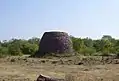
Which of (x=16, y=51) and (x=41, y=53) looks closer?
(x=41, y=53)

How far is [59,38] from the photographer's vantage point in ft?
128

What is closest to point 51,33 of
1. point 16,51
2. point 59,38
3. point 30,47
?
point 59,38

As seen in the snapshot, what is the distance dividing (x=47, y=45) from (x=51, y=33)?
1709 millimetres

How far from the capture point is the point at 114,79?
14.2 meters

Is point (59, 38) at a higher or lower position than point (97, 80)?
higher

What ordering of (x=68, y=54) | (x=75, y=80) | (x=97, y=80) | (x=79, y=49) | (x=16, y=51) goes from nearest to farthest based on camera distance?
(x=75, y=80) < (x=97, y=80) < (x=68, y=54) < (x=16, y=51) < (x=79, y=49)

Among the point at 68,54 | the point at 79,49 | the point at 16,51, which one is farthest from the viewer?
the point at 79,49

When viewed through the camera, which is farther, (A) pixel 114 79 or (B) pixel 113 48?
(B) pixel 113 48

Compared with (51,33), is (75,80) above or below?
below

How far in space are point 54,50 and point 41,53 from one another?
5.70 ft

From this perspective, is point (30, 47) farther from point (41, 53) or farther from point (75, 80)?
point (75, 80)

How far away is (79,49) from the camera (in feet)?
165

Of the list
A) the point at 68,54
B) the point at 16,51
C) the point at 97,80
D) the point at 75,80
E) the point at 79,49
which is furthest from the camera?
the point at 79,49

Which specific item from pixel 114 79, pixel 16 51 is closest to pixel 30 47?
pixel 16 51
